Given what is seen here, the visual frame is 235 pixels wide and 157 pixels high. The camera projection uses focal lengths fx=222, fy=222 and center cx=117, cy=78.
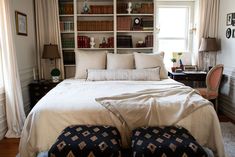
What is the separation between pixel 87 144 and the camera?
174 cm

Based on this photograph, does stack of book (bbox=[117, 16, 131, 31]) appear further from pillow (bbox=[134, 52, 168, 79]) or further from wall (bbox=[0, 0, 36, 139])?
wall (bbox=[0, 0, 36, 139])

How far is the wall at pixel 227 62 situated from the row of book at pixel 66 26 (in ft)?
9.18

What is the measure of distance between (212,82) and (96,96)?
2.18 meters

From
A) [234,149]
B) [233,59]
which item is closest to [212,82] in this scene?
[233,59]

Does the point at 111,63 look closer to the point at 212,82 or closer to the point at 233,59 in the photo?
the point at 212,82

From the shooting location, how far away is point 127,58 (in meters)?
A: 3.76

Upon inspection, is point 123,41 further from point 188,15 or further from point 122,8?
point 188,15

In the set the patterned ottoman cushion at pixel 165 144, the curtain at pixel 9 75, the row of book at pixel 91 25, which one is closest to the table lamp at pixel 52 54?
the row of book at pixel 91 25

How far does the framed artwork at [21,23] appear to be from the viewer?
3.42 metres

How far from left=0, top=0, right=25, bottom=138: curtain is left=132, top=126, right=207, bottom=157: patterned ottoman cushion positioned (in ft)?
6.37

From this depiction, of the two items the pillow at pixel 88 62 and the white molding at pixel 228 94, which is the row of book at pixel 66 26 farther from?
the white molding at pixel 228 94

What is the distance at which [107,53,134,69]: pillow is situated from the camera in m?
3.70

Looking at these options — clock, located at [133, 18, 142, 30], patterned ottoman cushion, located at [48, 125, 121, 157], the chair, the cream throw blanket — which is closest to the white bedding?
the cream throw blanket

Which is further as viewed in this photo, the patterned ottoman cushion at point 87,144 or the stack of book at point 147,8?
the stack of book at point 147,8
